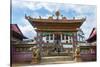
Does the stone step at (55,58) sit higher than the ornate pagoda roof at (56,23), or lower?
lower

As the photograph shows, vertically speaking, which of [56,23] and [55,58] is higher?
[56,23]

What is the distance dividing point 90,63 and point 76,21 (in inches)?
22.1

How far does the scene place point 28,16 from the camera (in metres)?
2.25

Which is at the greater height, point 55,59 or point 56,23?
point 56,23

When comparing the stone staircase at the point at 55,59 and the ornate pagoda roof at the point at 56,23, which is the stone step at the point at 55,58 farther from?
the ornate pagoda roof at the point at 56,23

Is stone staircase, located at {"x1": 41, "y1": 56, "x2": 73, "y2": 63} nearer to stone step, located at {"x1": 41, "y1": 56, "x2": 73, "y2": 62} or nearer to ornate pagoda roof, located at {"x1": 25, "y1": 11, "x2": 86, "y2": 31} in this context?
stone step, located at {"x1": 41, "y1": 56, "x2": 73, "y2": 62}

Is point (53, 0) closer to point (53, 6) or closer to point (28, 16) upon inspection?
point (53, 6)

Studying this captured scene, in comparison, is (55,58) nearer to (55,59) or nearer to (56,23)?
(55,59)

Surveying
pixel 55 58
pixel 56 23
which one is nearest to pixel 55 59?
pixel 55 58

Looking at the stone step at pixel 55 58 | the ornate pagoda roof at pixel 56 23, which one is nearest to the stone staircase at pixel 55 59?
the stone step at pixel 55 58

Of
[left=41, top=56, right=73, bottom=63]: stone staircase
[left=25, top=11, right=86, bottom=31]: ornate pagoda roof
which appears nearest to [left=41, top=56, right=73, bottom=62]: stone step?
[left=41, top=56, right=73, bottom=63]: stone staircase

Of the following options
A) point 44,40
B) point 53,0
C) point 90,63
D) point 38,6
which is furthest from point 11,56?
point 90,63

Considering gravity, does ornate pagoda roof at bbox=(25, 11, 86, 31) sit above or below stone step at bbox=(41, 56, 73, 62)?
above

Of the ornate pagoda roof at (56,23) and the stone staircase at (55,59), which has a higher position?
the ornate pagoda roof at (56,23)
